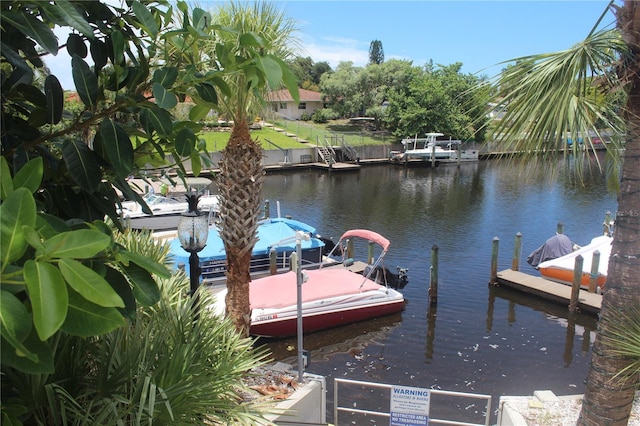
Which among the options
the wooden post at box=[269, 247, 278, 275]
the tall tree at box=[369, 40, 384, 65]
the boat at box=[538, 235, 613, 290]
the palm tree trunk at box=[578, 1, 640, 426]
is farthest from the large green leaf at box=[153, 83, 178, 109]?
the tall tree at box=[369, 40, 384, 65]

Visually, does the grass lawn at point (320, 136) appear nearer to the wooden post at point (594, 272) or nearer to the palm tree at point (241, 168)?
the wooden post at point (594, 272)

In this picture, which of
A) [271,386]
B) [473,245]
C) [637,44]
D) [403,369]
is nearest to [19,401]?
[271,386]

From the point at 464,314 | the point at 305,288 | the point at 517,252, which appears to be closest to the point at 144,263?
the point at 305,288

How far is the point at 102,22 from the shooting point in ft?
9.15

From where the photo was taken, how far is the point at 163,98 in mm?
2180

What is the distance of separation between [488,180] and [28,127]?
42741 mm

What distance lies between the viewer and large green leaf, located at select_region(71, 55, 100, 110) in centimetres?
246

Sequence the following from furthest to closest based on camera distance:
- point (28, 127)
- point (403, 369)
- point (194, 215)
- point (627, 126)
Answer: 1. point (403, 369)
2. point (194, 215)
3. point (627, 126)
4. point (28, 127)

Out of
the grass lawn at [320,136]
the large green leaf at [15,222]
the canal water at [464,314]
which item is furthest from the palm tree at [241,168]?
the grass lawn at [320,136]

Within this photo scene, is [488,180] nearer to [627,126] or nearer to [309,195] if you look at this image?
[309,195]

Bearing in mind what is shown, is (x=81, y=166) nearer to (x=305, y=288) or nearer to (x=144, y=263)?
(x=144, y=263)

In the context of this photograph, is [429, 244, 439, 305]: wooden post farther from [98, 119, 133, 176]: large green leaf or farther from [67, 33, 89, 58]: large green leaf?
[98, 119, 133, 176]: large green leaf

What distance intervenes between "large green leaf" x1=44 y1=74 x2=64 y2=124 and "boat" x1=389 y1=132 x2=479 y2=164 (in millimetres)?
49212

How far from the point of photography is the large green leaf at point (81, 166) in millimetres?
2459
